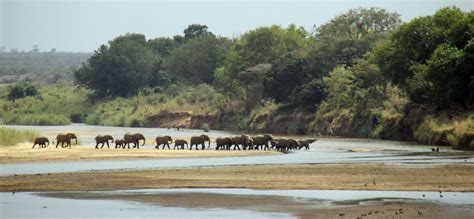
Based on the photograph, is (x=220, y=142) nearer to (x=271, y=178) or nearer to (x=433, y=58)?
(x=433, y=58)

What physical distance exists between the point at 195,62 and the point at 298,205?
104462 mm

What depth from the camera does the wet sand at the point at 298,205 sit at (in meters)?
25.4

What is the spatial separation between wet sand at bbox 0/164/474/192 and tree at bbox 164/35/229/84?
89828 mm

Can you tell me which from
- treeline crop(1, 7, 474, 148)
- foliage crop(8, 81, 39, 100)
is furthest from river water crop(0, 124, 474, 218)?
foliage crop(8, 81, 39, 100)

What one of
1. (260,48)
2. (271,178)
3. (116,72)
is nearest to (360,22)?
(260,48)

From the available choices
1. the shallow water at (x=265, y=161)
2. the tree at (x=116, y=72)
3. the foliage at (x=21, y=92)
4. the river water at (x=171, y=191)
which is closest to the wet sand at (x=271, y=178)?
the river water at (x=171, y=191)

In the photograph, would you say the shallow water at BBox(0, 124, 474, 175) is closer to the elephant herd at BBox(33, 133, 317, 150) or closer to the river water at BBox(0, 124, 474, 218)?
the river water at BBox(0, 124, 474, 218)

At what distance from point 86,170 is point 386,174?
36.7ft

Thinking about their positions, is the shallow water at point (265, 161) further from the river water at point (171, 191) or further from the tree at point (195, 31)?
the tree at point (195, 31)

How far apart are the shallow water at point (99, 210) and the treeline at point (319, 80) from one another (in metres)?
28.8

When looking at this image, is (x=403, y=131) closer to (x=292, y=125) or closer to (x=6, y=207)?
(x=292, y=125)

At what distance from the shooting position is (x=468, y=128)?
2132 inches

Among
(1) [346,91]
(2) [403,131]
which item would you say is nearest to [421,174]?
(2) [403,131]

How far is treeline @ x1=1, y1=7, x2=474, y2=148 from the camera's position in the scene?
6234 cm
